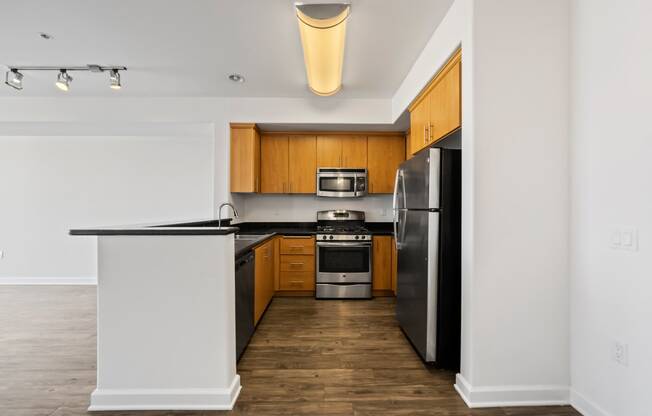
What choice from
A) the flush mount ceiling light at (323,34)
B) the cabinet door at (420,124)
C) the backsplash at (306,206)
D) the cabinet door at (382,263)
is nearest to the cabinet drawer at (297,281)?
the cabinet door at (382,263)

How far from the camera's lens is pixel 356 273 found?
13.5 ft

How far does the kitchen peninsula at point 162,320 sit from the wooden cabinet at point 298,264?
238 centimetres

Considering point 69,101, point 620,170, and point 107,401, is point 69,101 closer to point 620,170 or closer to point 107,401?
point 107,401

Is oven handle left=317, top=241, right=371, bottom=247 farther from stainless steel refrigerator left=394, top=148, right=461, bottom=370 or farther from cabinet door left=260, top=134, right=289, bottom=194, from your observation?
stainless steel refrigerator left=394, top=148, right=461, bottom=370

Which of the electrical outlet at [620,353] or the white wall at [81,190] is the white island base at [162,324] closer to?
the electrical outlet at [620,353]

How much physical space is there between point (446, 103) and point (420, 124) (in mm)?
672

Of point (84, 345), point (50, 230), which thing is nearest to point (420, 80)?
point (84, 345)

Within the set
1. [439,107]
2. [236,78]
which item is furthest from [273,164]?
[439,107]

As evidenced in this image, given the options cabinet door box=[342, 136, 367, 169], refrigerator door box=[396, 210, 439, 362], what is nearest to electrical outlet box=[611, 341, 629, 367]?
refrigerator door box=[396, 210, 439, 362]

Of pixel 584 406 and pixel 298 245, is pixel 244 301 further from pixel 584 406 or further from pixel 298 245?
pixel 584 406

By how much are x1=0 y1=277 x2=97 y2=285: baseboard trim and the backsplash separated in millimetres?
2799

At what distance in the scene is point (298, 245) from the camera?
426 cm

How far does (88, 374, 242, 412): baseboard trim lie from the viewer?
1843mm

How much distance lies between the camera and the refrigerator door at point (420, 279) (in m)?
2.26
